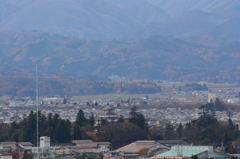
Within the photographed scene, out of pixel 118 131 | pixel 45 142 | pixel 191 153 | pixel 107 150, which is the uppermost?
pixel 118 131

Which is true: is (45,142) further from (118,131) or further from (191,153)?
(191,153)

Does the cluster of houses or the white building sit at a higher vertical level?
the white building

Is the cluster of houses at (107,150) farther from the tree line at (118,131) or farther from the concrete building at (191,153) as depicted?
the tree line at (118,131)

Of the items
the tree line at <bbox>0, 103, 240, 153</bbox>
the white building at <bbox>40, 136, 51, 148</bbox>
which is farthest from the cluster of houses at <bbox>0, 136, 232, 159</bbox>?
the tree line at <bbox>0, 103, 240, 153</bbox>

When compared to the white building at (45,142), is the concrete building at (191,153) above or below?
below

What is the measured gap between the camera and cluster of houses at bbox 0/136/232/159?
2306 inches

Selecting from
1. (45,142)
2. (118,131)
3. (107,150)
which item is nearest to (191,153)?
(107,150)

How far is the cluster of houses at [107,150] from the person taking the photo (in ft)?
192

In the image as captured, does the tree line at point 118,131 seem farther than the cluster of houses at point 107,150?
Yes

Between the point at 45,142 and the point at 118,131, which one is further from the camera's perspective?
the point at 118,131

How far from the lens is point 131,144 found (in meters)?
71.7

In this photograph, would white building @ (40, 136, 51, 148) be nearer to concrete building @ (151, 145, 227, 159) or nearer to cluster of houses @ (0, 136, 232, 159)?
cluster of houses @ (0, 136, 232, 159)

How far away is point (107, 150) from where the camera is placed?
70250mm

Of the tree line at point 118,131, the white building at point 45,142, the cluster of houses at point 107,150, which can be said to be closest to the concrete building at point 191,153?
the cluster of houses at point 107,150
